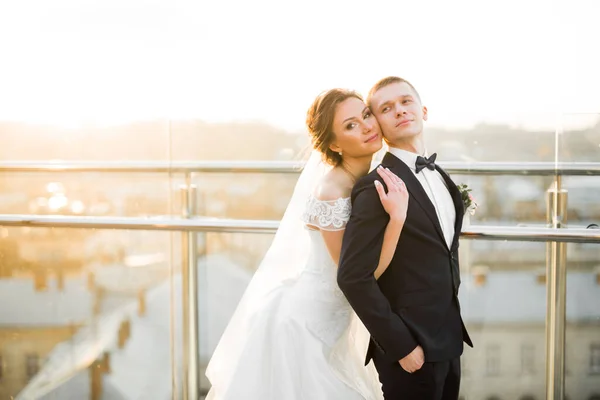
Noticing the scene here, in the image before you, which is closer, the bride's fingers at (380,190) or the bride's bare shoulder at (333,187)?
the bride's fingers at (380,190)

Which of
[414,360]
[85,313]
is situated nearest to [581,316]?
[414,360]

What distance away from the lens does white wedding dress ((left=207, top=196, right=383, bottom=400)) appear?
1775mm

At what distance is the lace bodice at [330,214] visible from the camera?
1.63m

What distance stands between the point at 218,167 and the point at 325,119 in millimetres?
1734

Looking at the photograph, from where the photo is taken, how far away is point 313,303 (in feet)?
5.93

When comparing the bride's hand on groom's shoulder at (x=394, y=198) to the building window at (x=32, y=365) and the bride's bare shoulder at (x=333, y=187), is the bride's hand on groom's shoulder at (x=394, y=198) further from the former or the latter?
the building window at (x=32, y=365)

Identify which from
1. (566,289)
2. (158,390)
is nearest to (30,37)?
(158,390)

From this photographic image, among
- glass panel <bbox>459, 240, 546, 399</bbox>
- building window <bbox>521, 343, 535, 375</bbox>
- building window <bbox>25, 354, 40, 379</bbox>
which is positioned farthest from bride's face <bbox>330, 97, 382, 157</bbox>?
building window <bbox>25, 354, 40, 379</bbox>

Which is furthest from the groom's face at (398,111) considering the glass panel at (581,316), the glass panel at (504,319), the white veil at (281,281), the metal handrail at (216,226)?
the glass panel at (581,316)

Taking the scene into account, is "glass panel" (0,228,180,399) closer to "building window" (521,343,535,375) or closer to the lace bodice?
the lace bodice

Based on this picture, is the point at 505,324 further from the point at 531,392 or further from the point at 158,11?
the point at 158,11

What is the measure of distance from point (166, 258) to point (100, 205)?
1.25m

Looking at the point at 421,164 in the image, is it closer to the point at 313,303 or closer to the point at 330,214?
the point at 330,214

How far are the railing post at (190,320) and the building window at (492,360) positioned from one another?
1185mm
